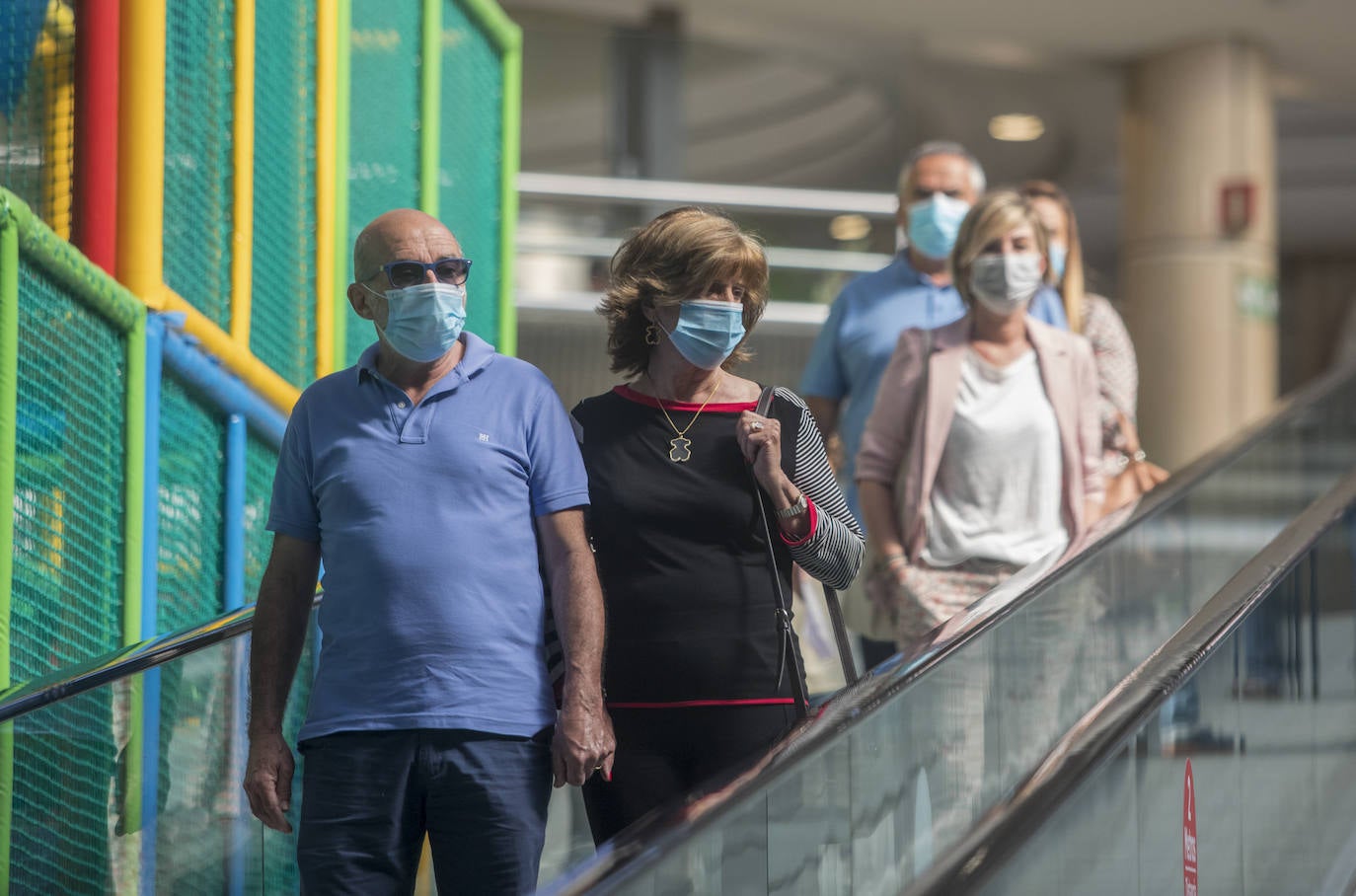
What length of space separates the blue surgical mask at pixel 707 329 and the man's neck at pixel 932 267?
2.16 m

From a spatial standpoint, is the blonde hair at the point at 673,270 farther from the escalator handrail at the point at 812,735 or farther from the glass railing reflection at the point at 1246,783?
the glass railing reflection at the point at 1246,783

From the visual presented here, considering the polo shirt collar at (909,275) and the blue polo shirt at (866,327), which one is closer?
the blue polo shirt at (866,327)

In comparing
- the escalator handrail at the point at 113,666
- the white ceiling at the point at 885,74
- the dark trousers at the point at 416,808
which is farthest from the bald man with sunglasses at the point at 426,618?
the white ceiling at the point at 885,74

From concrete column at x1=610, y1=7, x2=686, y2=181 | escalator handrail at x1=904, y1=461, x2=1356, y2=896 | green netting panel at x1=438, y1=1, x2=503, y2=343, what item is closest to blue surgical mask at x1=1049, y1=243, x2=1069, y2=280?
escalator handrail at x1=904, y1=461, x2=1356, y2=896

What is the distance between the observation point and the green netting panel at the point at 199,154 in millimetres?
4469

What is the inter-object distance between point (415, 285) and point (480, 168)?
379cm

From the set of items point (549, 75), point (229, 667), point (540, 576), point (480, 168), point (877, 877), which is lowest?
point (877, 877)

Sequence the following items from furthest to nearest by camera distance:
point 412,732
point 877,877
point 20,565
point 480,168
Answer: point 480,168
point 20,565
point 877,877
point 412,732

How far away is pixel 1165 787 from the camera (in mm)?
3232

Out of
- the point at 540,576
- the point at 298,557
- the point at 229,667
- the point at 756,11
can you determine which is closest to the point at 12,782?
the point at 229,667

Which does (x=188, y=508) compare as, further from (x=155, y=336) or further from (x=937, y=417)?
(x=937, y=417)

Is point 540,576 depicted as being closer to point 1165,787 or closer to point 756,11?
point 1165,787

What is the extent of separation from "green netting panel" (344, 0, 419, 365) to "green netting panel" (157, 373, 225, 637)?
100 cm

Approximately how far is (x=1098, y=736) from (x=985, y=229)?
188cm
